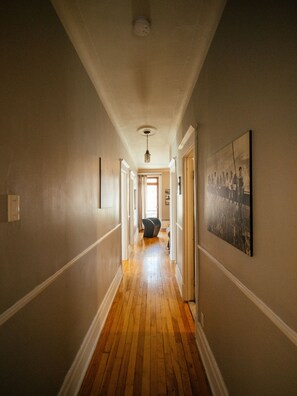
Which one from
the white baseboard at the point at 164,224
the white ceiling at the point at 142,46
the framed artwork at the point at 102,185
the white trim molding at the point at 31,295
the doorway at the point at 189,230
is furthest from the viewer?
the white baseboard at the point at 164,224

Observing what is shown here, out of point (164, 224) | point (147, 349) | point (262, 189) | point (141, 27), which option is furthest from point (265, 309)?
point (164, 224)

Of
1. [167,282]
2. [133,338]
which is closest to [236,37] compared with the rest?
[133,338]

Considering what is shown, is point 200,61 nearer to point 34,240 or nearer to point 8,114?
point 8,114

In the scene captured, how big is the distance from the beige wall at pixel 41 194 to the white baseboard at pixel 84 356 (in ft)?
0.25

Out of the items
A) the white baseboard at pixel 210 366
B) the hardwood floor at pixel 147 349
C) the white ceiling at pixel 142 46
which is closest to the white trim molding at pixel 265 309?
the white baseboard at pixel 210 366

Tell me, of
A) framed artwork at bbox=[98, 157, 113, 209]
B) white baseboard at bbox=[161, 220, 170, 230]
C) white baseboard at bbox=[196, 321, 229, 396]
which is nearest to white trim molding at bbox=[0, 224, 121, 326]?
framed artwork at bbox=[98, 157, 113, 209]

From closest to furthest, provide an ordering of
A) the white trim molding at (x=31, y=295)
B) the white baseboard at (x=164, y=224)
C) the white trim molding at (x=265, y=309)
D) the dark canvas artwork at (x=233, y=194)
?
the white trim molding at (x=265, y=309), the white trim molding at (x=31, y=295), the dark canvas artwork at (x=233, y=194), the white baseboard at (x=164, y=224)

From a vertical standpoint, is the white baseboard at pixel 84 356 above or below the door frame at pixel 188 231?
below

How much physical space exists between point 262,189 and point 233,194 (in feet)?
0.98

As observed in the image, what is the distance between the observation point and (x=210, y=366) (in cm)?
→ 165

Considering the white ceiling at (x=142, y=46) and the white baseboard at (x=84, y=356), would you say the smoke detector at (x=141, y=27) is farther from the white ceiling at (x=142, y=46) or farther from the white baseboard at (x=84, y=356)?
the white baseboard at (x=84, y=356)

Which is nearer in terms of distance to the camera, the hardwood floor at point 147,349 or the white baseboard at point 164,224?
the hardwood floor at point 147,349

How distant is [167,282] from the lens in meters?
3.66

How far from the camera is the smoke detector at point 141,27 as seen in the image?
147 centimetres
